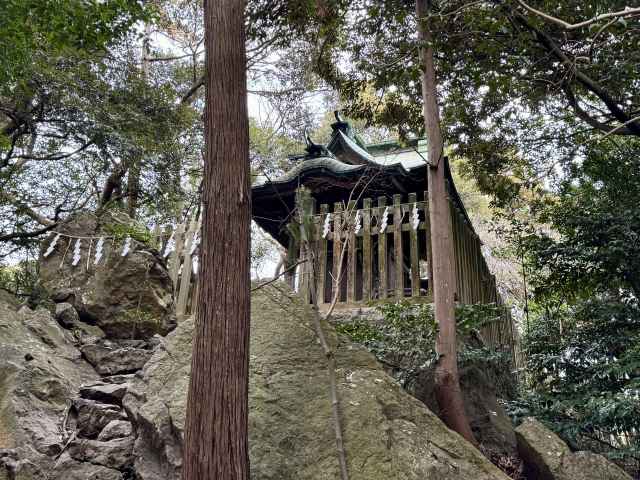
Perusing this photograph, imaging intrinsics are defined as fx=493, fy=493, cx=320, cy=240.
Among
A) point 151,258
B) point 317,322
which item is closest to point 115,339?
point 151,258

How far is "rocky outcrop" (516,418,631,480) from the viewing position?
330cm

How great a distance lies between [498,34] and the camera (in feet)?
18.6

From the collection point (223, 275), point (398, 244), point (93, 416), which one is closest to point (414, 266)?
point (398, 244)

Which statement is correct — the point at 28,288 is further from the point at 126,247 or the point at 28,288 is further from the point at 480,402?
the point at 480,402

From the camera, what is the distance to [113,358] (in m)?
5.27

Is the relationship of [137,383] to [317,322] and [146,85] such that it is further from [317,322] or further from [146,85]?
[146,85]

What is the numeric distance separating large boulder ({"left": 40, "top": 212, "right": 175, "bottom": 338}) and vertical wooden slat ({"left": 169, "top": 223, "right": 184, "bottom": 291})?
0.19m

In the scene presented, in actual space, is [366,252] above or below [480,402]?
above

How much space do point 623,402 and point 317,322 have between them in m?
2.59

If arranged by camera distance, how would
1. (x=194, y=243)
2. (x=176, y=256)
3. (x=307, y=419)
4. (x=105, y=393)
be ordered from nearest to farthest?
(x=307, y=419), (x=105, y=393), (x=176, y=256), (x=194, y=243)

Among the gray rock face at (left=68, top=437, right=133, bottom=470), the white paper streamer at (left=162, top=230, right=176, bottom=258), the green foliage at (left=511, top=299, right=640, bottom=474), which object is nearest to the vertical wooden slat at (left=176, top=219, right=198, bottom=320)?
the white paper streamer at (left=162, top=230, right=176, bottom=258)

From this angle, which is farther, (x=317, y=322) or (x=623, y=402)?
(x=623, y=402)

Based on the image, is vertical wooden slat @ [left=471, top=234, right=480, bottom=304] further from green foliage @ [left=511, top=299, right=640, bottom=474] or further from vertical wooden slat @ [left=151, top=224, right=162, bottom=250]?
vertical wooden slat @ [left=151, top=224, right=162, bottom=250]

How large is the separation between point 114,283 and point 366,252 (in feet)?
11.4
